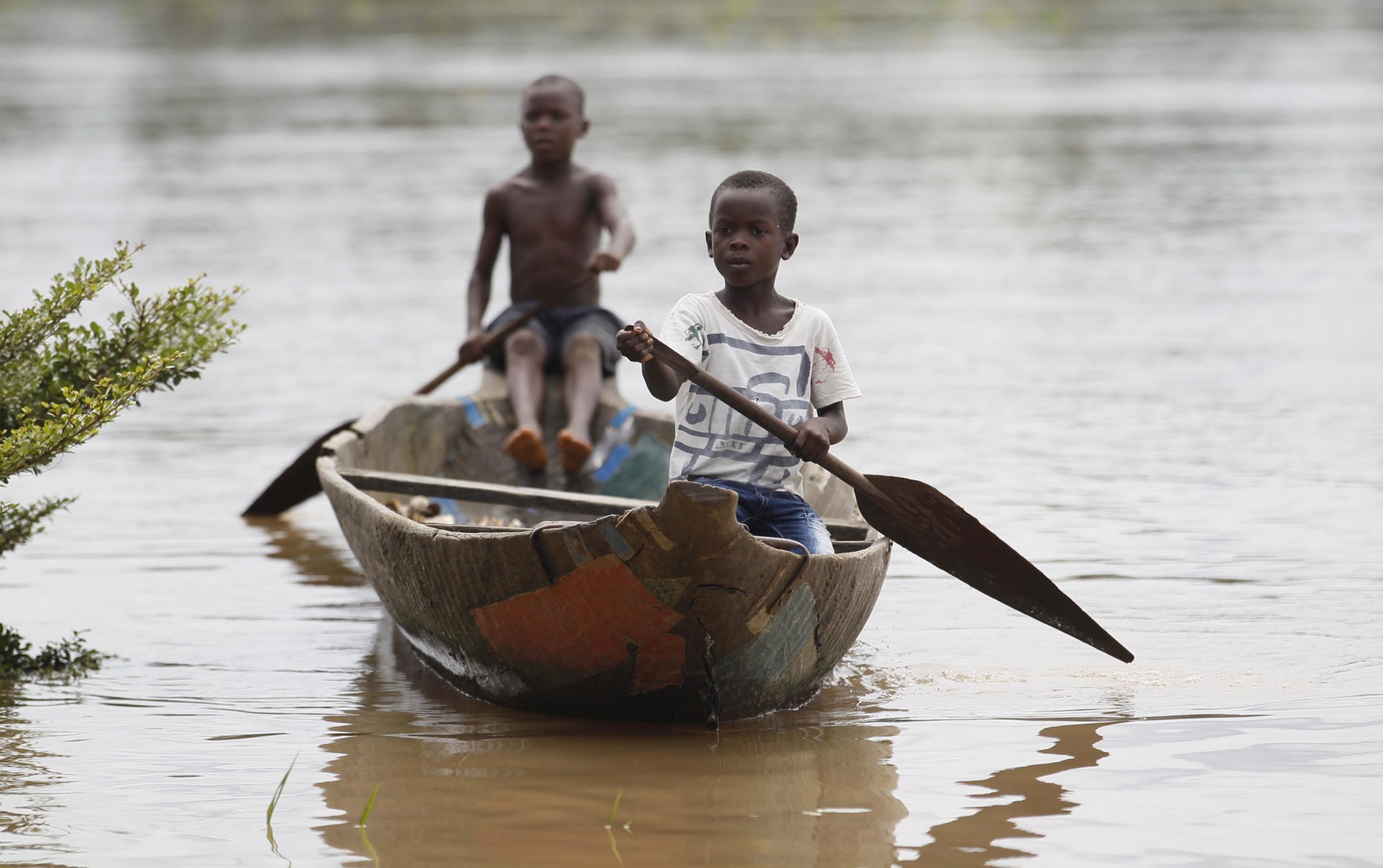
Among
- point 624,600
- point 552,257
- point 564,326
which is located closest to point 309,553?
point 564,326

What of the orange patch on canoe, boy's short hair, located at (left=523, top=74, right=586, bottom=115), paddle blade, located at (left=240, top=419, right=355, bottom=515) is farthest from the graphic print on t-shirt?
paddle blade, located at (left=240, top=419, right=355, bottom=515)

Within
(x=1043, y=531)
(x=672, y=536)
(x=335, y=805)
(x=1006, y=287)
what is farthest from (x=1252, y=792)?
(x=1006, y=287)

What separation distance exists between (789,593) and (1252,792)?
44.0 inches

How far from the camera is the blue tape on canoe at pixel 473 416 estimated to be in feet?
22.6

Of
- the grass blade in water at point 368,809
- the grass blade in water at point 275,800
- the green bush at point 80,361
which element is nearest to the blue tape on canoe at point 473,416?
the green bush at point 80,361

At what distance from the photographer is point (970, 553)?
16.3ft

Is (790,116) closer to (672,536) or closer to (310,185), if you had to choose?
(310,185)

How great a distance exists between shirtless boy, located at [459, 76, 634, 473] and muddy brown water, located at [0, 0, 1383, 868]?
1.01m

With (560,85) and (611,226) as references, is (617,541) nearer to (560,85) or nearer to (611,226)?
(611,226)

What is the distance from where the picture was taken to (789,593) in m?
4.27

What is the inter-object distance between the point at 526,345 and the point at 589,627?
2.82 meters

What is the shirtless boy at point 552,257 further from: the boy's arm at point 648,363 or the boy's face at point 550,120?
the boy's arm at point 648,363

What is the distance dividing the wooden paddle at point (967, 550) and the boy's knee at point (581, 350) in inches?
84.9

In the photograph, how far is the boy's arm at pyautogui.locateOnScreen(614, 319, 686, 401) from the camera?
4.16m
